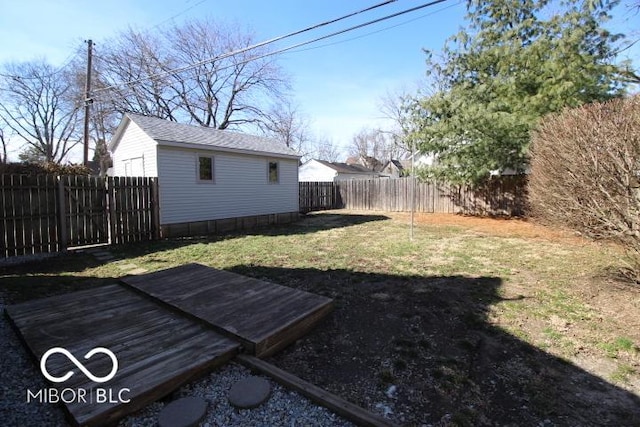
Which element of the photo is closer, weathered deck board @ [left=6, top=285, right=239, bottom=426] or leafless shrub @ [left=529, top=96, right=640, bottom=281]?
weathered deck board @ [left=6, top=285, right=239, bottom=426]

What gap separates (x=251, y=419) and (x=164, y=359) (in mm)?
857

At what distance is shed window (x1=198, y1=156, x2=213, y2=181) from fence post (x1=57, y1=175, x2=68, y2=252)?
11.4 ft

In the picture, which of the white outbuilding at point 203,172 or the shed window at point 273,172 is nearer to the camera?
the white outbuilding at point 203,172

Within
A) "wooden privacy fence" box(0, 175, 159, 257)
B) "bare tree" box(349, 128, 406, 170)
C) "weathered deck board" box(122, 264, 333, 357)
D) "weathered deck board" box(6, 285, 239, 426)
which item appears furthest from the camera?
"bare tree" box(349, 128, 406, 170)

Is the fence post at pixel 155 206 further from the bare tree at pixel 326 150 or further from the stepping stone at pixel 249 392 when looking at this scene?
the bare tree at pixel 326 150

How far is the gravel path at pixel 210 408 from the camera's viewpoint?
6.35 ft

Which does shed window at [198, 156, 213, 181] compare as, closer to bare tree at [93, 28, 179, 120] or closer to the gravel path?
the gravel path

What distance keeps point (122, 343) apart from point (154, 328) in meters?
0.32

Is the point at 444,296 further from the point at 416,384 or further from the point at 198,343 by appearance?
the point at 198,343

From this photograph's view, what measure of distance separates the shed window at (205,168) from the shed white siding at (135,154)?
1.29 metres

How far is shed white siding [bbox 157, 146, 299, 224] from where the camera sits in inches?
355

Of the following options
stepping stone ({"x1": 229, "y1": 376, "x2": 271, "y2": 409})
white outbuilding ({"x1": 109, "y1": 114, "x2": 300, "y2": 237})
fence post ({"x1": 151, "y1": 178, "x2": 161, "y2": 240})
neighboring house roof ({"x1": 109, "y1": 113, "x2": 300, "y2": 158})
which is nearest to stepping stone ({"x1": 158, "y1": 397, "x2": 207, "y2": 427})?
stepping stone ({"x1": 229, "y1": 376, "x2": 271, "y2": 409})

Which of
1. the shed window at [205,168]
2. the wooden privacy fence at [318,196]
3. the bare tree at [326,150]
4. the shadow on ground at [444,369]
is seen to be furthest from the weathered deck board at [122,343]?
the bare tree at [326,150]

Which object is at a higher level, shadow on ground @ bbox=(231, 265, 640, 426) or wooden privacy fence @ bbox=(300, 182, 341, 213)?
wooden privacy fence @ bbox=(300, 182, 341, 213)
